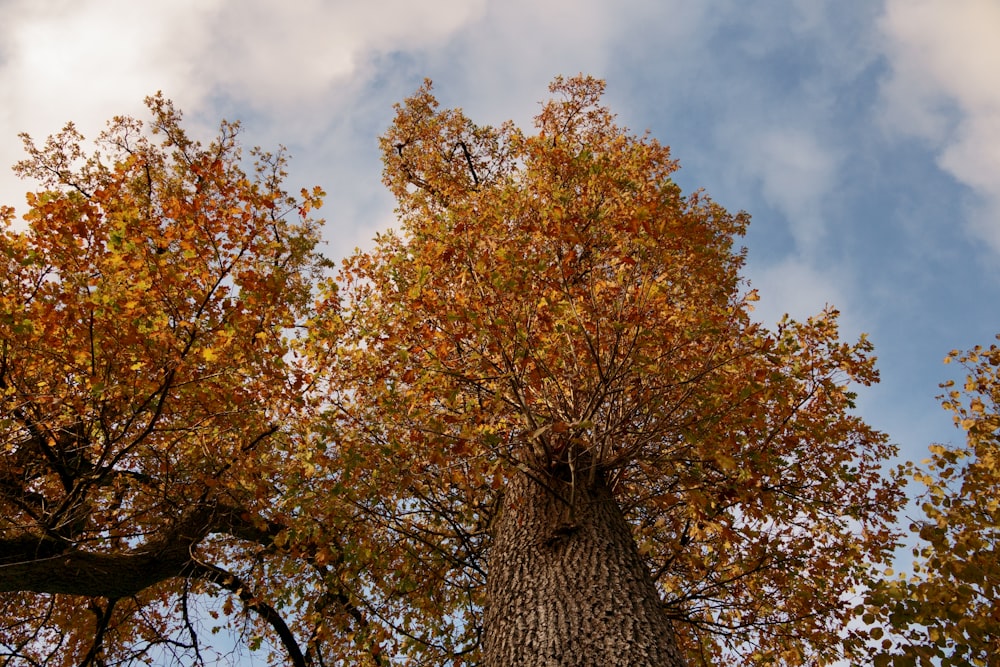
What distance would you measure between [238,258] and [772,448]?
624cm

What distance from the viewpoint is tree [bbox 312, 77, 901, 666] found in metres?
4.69

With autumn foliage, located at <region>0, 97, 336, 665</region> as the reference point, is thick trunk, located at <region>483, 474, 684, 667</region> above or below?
below

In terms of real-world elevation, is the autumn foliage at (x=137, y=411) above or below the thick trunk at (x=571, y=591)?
above

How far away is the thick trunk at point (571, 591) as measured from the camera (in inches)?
156

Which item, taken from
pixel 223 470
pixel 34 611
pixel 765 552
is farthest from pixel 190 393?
pixel 765 552

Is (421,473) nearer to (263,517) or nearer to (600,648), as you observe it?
(263,517)

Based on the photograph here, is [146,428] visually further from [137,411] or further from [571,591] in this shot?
[571,591]

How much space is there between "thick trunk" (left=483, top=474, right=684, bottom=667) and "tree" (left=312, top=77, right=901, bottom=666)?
2cm

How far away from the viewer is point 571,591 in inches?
173

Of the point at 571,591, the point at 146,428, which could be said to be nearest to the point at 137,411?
the point at 146,428

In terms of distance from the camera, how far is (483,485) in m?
7.16

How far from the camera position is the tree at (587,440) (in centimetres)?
469

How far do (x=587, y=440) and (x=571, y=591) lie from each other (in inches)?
56.3

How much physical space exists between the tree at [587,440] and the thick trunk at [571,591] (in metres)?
0.02
